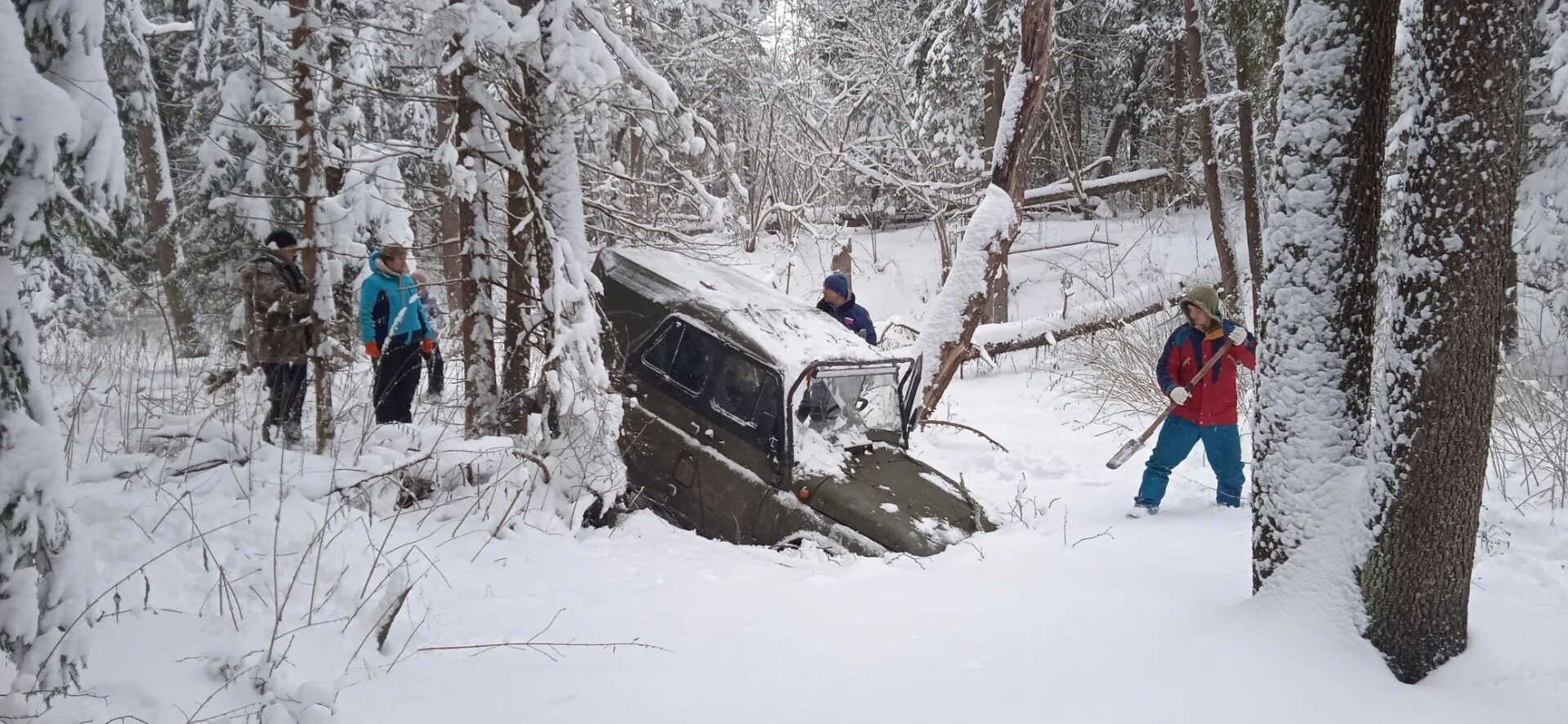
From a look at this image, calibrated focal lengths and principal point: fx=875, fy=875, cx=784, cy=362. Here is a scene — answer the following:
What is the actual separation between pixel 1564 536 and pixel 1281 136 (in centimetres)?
300

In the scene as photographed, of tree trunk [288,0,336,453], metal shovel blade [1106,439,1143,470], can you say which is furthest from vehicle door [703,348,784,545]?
tree trunk [288,0,336,453]

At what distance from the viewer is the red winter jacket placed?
6.13 metres

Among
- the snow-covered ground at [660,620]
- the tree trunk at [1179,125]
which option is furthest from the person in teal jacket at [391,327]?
the tree trunk at [1179,125]

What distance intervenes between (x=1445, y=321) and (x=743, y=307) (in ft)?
13.6

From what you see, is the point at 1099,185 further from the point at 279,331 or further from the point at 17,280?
the point at 17,280

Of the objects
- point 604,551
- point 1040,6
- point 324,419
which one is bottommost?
point 604,551

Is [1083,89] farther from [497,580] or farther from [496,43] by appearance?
[497,580]

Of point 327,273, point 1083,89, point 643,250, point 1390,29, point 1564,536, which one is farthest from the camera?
point 1083,89

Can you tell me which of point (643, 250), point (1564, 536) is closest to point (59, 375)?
point (643, 250)

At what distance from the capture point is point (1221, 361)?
6168 mm

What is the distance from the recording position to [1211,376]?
6.19 metres

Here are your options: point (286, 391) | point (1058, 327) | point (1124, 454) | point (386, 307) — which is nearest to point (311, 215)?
point (386, 307)

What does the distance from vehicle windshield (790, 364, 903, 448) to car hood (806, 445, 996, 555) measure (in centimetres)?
16

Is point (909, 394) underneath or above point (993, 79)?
underneath
